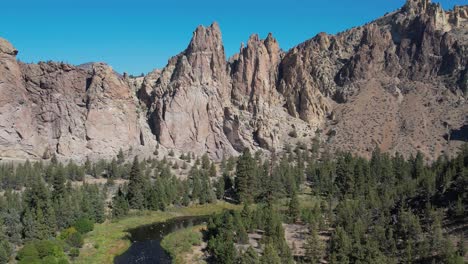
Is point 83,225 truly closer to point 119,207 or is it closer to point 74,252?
point 74,252

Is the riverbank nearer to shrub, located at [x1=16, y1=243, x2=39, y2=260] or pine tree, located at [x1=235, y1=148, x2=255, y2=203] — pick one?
pine tree, located at [x1=235, y1=148, x2=255, y2=203]

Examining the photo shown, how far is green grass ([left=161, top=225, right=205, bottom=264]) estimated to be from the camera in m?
79.4

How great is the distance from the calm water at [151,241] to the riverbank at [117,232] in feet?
5.45

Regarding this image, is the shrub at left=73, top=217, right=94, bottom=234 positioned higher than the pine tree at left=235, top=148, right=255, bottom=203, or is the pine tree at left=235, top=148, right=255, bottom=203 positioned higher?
the pine tree at left=235, top=148, right=255, bottom=203

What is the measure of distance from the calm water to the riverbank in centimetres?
166

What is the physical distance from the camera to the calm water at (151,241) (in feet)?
257

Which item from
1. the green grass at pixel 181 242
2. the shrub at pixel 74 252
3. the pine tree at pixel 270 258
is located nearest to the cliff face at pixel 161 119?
the green grass at pixel 181 242

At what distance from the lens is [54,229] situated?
86.7 metres

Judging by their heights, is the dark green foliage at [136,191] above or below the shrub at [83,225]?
above

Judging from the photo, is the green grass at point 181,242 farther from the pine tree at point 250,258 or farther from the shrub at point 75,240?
the pine tree at point 250,258

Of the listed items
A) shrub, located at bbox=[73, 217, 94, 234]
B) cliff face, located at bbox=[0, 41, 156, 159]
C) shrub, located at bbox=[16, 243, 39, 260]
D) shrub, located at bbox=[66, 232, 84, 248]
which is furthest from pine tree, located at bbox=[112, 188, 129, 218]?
cliff face, located at bbox=[0, 41, 156, 159]

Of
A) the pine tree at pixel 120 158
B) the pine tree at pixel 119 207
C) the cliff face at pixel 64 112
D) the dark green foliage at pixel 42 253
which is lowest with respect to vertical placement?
the dark green foliage at pixel 42 253

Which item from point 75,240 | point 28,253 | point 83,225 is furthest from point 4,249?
point 83,225

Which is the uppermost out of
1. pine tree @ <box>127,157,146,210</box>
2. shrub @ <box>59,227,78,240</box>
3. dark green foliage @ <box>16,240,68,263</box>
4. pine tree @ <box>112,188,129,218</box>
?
pine tree @ <box>127,157,146,210</box>
